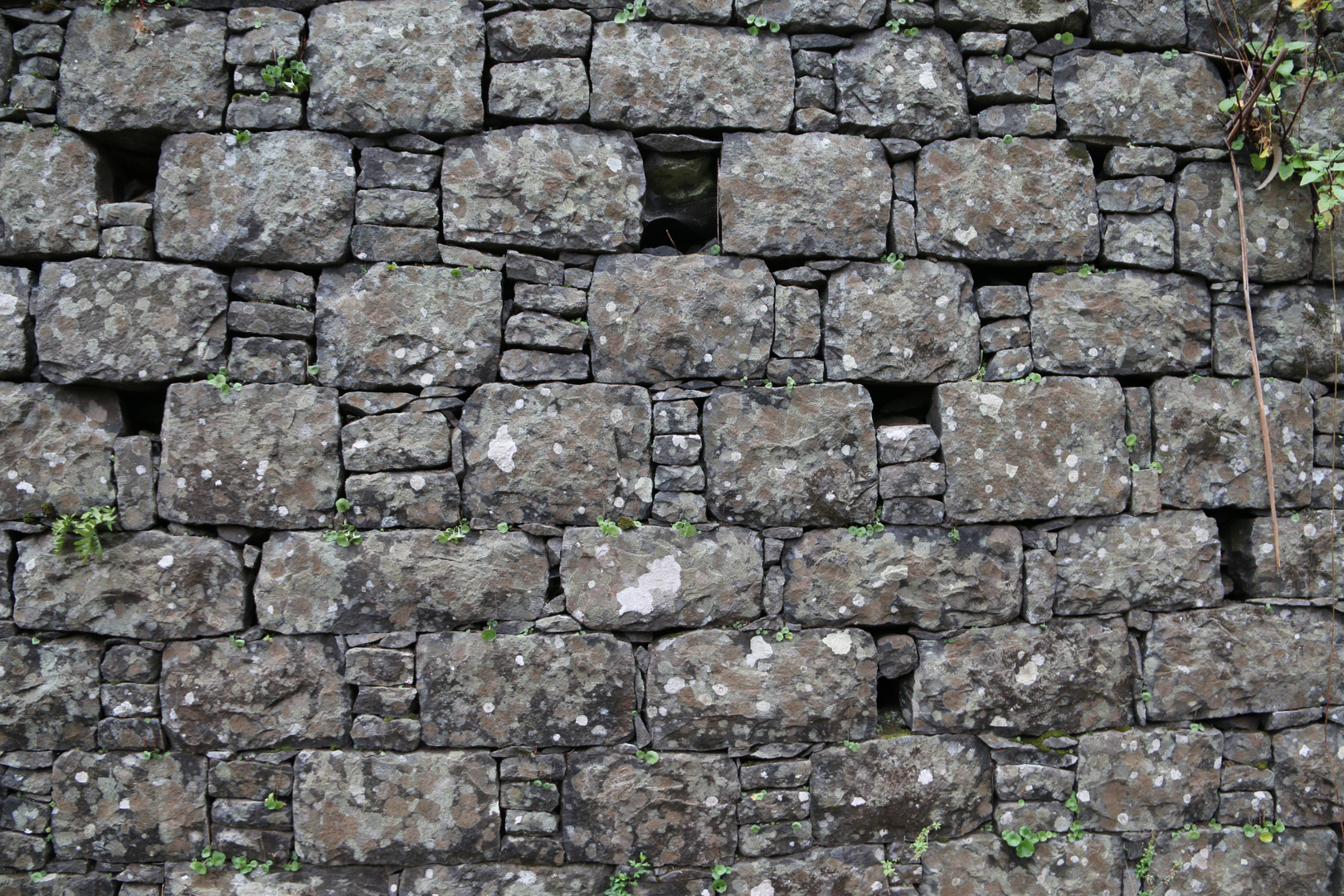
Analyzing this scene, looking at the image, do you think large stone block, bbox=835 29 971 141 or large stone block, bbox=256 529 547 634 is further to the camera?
large stone block, bbox=835 29 971 141

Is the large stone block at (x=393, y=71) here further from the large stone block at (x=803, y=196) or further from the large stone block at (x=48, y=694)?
the large stone block at (x=48, y=694)

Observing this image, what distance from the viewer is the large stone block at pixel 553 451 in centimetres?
285

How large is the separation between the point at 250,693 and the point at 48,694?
2.48 ft

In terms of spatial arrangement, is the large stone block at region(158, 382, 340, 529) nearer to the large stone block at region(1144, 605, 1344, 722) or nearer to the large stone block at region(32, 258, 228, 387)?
the large stone block at region(32, 258, 228, 387)

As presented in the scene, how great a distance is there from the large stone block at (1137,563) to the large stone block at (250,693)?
9.65 feet

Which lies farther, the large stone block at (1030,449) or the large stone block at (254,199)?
the large stone block at (1030,449)

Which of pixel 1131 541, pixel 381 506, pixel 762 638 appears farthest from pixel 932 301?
pixel 381 506

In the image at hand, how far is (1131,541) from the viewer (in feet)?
9.93

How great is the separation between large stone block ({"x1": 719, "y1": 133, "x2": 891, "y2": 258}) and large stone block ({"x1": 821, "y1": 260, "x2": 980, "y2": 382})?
0.13 metres

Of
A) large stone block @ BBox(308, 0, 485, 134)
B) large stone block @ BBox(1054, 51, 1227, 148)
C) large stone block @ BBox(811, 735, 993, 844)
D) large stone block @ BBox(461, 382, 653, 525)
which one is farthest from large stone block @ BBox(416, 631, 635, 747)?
large stone block @ BBox(1054, 51, 1227, 148)

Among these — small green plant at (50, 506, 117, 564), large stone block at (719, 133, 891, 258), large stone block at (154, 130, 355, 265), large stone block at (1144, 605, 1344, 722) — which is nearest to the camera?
small green plant at (50, 506, 117, 564)

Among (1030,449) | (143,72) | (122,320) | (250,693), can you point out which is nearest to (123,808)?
(250,693)

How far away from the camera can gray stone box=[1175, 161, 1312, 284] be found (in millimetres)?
3100

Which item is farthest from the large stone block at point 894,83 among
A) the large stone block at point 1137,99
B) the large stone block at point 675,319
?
the large stone block at point 675,319
